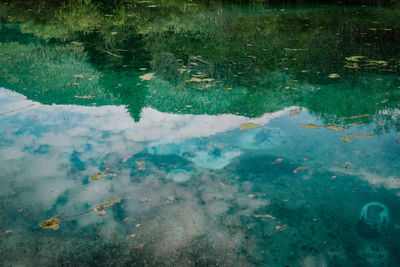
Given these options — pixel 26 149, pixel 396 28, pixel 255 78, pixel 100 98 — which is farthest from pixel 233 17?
pixel 26 149

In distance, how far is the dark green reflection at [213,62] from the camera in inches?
177

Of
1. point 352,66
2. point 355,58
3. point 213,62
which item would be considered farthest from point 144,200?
point 355,58

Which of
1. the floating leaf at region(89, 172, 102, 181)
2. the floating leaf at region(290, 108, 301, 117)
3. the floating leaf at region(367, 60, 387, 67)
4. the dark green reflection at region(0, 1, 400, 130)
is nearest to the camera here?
the floating leaf at region(89, 172, 102, 181)

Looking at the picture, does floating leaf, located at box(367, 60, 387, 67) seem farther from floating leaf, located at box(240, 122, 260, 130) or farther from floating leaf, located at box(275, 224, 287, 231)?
floating leaf, located at box(275, 224, 287, 231)

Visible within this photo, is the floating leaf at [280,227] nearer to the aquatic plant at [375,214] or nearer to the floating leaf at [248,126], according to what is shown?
the aquatic plant at [375,214]

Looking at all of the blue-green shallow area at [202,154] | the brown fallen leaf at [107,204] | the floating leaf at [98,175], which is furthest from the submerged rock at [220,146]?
the brown fallen leaf at [107,204]

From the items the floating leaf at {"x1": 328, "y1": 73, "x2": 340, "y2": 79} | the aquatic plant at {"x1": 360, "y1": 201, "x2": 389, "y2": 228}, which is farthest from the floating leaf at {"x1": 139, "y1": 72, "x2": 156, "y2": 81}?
the aquatic plant at {"x1": 360, "y1": 201, "x2": 389, "y2": 228}

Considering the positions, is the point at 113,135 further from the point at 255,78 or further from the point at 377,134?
the point at 377,134

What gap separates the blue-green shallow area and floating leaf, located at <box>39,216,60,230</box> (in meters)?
0.02

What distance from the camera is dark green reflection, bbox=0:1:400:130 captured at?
14.8 feet

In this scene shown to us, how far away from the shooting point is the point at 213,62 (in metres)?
5.89

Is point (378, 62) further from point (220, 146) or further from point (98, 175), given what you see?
point (98, 175)

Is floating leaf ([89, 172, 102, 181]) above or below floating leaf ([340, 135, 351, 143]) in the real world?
below

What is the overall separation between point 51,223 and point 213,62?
4.15 meters
